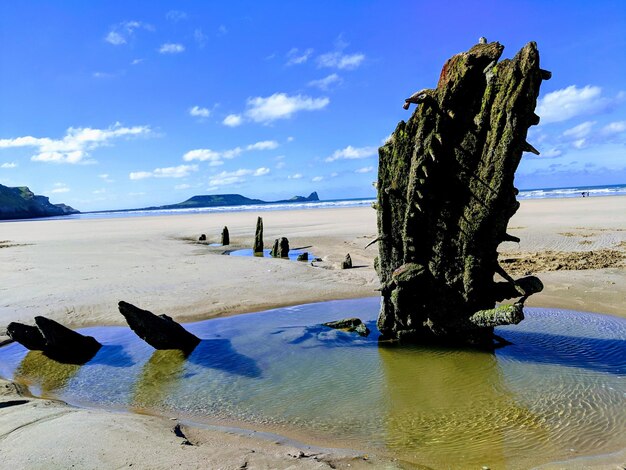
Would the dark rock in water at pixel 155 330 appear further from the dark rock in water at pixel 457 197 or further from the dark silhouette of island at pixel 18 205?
the dark silhouette of island at pixel 18 205

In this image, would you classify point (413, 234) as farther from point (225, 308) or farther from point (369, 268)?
point (369, 268)

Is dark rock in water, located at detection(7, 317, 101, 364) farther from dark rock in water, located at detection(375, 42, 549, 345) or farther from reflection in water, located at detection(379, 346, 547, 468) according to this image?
dark rock in water, located at detection(375, 42, 549, 345)

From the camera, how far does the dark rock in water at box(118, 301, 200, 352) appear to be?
359 inches

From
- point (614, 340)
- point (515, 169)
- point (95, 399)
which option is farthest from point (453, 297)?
point (95, 399)

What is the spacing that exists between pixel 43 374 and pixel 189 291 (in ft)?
21.3

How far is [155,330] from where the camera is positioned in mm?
9250

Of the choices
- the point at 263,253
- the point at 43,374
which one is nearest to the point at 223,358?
the point at 43,374

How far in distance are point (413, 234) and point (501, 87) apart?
9.83 feet

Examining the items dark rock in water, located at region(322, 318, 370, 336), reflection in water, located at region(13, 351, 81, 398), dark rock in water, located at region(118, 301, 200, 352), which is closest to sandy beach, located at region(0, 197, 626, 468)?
reflection in water, located at region(13, 351, 81, 398)

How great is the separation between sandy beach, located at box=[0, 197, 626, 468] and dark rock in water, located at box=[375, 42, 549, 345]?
14.2 ft

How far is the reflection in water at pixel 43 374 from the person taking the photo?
768cm

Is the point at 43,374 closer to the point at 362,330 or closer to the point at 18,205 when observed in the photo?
the point at 362,330

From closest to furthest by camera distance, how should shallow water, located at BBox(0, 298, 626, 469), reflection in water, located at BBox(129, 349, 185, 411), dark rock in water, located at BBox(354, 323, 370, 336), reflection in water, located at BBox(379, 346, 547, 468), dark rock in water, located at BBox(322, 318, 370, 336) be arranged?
1. reflection in water, located at BBox(379, 346, 547, 468)
2. shallow water, located at BBox(0, 298, 626, 469)
3. reflection in water, located at BBox(129, 349, 185, 411)
4. dark rock in water, located at BBox(354, 323, 370, 336)
5. dark rock in water, located at BBox(322, 318, 370, 336)

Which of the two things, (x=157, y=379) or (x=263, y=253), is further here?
(x=263, y=253)
